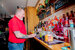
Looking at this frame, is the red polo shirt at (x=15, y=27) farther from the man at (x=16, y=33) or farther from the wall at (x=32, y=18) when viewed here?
the wall at (x=32, y=18)

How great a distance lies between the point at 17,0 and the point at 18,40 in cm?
273

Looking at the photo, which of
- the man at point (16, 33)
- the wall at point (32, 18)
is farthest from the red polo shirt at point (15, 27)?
the wall at point (32, 18)

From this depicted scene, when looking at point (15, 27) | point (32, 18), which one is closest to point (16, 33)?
point (15, 27)

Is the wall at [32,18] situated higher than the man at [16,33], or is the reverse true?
the wall at [32,18]

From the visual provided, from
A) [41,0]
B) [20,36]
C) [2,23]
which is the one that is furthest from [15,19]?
[2,23]

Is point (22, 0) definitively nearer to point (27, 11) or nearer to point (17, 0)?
point (17, 0)

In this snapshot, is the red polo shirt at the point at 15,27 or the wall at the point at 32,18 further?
the wall at the point at 32,18

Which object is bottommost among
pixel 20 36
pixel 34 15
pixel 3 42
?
pixel 3 42

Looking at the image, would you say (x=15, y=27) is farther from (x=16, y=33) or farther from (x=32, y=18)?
(x=32, y=18)

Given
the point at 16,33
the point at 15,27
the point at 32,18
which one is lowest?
the point at 16,33

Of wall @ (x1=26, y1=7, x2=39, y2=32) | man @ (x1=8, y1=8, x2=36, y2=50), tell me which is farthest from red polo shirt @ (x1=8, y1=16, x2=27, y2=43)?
wall @ (x1=26, y1=7, x2=39, y2=32)

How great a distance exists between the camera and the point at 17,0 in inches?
153

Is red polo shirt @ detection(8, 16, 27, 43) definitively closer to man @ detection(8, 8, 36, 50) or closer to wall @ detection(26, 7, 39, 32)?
man @ detection(8, 8, 36, 50)

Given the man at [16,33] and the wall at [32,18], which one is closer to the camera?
the man at [16,33]
